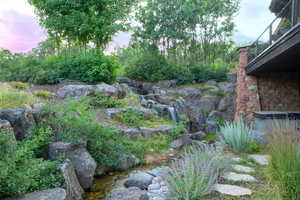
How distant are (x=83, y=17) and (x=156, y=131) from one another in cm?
661

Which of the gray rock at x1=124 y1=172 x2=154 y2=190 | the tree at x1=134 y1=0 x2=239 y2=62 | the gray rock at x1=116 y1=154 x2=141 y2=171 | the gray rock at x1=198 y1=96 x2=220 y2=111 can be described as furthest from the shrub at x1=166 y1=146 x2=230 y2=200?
the tree at x1=134 y1=0 x2=239 y2=62

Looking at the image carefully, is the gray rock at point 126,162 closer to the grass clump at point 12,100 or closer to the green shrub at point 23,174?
the green shrub at point 23,174

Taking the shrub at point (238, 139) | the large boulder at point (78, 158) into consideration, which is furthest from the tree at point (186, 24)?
the large boulder at point (78, 158)

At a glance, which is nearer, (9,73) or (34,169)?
(34,169)

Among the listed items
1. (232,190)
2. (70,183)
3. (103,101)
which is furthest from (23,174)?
(103,101)

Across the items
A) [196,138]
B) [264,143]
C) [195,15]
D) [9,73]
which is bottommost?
[196,138]

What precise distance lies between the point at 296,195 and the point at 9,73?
1165cm

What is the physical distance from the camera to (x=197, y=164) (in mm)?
2781

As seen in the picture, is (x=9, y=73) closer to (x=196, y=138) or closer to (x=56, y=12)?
(x=56, y=12)

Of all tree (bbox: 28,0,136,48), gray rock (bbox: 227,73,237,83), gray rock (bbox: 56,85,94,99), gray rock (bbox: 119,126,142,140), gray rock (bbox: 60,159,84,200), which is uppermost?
tree (bbox: 28,0,136,48)

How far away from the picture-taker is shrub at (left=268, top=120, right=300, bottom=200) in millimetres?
2256

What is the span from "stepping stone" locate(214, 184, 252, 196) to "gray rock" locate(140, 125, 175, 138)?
4.07m

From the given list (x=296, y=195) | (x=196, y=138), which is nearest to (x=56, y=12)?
(x=196, y=138)

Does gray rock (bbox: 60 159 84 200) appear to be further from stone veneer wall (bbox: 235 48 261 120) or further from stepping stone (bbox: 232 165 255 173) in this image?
stone veneer wall (bbox: 235 48 261 120)
